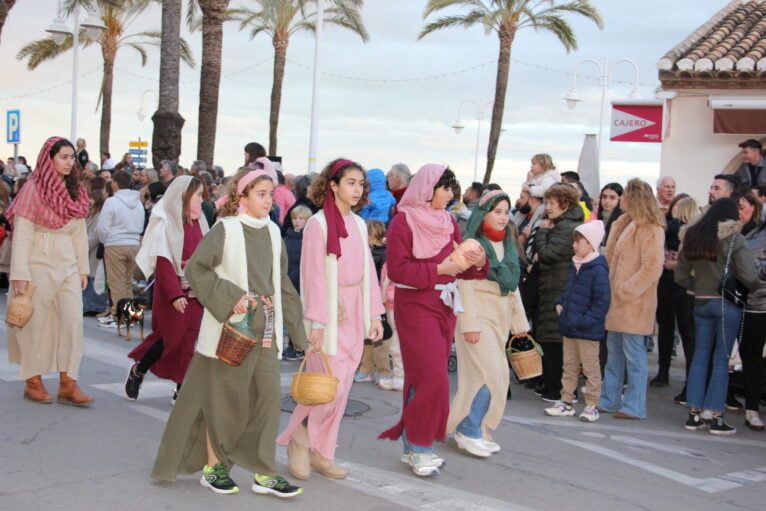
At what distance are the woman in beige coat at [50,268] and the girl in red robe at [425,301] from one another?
9.35ft

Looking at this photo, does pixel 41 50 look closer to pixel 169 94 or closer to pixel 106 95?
pixel 106 95

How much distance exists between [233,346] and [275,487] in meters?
0.85

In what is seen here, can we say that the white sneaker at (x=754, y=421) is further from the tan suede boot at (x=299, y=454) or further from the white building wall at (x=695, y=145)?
the white building wall at (x=695, y=145)

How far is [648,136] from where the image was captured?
1761 centimetres

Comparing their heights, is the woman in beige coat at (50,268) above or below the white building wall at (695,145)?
below

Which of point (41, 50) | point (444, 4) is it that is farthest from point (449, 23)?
point (41, 50)

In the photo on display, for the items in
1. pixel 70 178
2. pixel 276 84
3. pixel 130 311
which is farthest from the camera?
pixel 276 84

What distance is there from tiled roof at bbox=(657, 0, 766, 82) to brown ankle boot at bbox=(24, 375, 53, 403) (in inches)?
482

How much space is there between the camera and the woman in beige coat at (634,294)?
8.27 m

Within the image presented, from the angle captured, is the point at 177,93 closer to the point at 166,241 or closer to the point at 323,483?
the point at 166,241

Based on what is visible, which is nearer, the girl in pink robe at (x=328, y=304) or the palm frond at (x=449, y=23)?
the girl in pink robe at (x=328, y=304)

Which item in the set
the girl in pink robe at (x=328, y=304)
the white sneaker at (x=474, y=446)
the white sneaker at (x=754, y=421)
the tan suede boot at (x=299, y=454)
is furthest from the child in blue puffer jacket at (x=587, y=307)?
the tan suede boot at (x=299, y=454)

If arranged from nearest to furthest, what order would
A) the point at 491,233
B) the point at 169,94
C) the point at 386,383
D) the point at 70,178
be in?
the point at 491,233
the point at 70,178
the point at 386,383
the point at 169,94

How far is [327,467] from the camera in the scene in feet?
18.8
